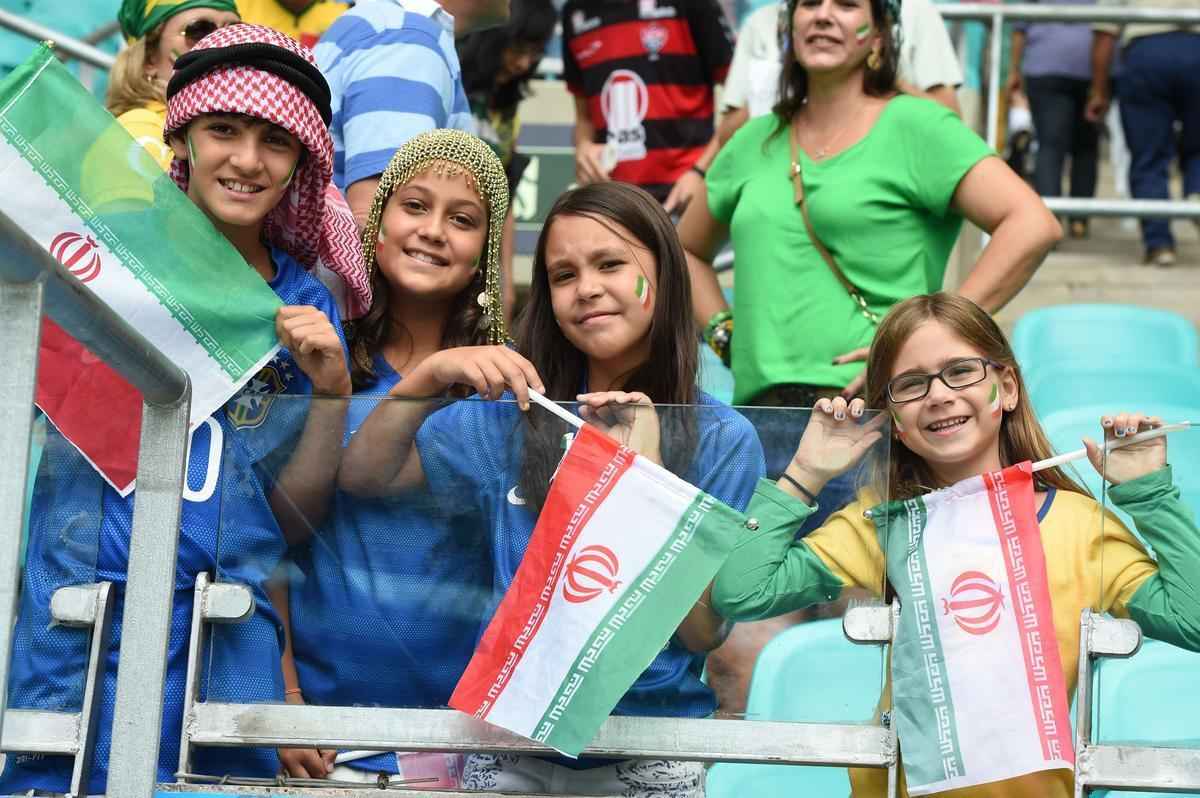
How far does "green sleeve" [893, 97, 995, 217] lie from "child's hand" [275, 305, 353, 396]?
1.71 m

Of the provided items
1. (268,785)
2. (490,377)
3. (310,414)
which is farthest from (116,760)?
(490,377)

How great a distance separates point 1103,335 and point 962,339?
3.65 metres

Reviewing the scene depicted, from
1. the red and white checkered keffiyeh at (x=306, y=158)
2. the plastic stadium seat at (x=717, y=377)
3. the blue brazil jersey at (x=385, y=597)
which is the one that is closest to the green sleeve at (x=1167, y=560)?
the blue brazil jersey at (x=385, y=597)

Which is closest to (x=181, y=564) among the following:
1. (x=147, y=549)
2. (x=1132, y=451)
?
(x=147, y=549)

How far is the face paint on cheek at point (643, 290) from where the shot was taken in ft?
10.7

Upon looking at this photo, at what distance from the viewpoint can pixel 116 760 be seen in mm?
2463

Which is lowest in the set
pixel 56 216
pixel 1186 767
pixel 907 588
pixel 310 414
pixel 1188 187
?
pixel 1186 767

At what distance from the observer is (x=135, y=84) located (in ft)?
14.0

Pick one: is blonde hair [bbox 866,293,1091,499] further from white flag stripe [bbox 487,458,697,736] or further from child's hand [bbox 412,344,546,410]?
child's hand [bbox 412,344,546,410]

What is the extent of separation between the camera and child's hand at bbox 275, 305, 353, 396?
9.32 ft

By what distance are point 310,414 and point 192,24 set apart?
187cm

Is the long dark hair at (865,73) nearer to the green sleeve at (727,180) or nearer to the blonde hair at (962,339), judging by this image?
the green sleeve at (727,180)

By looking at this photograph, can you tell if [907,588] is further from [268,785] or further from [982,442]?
[268,785]

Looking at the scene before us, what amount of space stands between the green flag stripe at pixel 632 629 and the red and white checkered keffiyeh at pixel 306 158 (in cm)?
93
